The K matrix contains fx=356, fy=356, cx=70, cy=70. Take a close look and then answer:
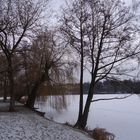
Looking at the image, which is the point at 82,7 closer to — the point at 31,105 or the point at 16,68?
the point at 16,68

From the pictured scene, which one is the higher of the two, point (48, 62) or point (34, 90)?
point (48, 62)

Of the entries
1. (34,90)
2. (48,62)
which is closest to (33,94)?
(34,90)

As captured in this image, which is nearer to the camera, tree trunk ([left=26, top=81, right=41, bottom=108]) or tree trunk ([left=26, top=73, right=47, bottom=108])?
tree trunk ([left=26, top=73, right=47, bottom=108])

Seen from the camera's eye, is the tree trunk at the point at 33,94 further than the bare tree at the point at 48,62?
Yes

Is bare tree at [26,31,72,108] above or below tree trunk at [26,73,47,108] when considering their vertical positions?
above

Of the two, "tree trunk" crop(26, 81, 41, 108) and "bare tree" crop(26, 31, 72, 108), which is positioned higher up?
"bare tree" crop(26, 31, 72, 108)

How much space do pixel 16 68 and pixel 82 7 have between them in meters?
7.93

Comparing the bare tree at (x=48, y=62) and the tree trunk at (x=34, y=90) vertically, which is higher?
the bare tree at (x=48, y=62)

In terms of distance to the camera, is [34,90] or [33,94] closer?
[34,90]

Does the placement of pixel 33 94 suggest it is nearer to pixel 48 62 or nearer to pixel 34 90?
pixel 34 90

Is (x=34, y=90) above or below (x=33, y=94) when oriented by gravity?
above

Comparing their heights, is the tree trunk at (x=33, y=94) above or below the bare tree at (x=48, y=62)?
below

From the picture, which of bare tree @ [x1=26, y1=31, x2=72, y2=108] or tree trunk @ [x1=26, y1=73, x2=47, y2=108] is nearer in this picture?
bare tree @ [x1=26, y1=31, x2=72, y2=108]

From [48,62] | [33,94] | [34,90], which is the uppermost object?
[48,62]
